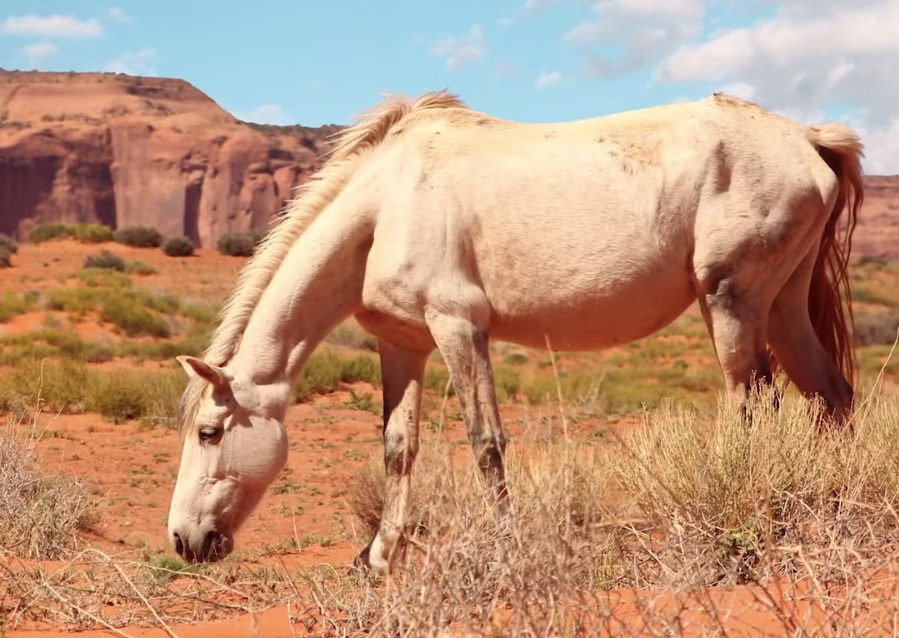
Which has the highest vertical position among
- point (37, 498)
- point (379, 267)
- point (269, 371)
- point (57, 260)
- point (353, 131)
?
point (353, 131)

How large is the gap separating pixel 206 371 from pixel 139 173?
6865 centimetres

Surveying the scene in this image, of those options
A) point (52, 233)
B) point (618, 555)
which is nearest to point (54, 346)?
point (618, 555)

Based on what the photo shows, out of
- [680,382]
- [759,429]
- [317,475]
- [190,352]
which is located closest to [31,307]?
[190,352]

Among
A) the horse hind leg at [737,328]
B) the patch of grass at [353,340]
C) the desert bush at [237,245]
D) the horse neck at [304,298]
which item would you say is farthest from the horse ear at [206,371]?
the desert bush at [237,245]

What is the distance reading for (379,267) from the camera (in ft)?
17.4

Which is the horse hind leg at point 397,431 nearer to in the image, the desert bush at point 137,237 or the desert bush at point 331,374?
the desert bush at point 331,374

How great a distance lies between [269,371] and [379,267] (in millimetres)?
788

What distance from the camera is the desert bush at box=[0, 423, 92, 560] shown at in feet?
20.2

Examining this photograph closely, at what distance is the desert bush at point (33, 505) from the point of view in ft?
20.2

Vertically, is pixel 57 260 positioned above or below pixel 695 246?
below

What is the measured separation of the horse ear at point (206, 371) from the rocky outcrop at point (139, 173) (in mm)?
62534

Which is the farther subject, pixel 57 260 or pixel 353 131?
pixel 57 260

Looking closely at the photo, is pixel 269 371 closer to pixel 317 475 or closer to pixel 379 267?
pixel 379 267

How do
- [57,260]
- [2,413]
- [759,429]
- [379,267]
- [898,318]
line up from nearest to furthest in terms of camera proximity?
[759,429] < [379,267] < [2,413] < [898,318] < [57,260]
